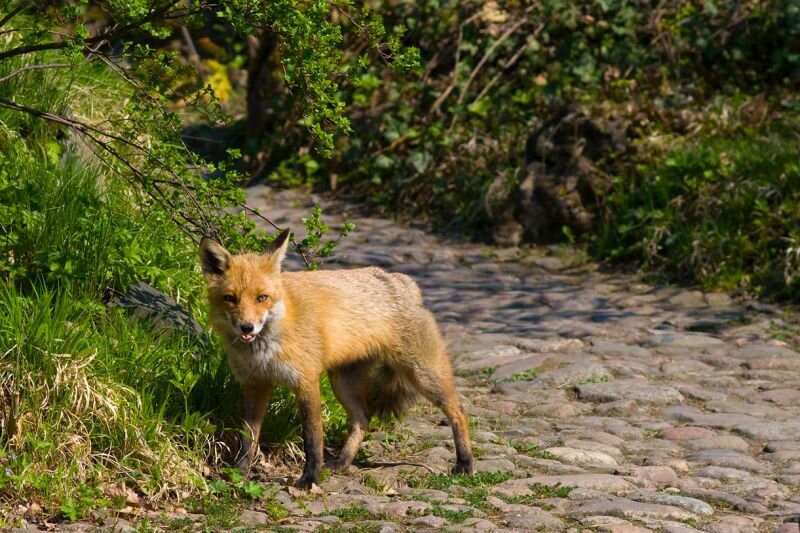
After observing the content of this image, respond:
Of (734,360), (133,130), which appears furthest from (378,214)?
(133,130)

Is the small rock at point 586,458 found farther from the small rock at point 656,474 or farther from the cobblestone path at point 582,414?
the small rock at point 656,474

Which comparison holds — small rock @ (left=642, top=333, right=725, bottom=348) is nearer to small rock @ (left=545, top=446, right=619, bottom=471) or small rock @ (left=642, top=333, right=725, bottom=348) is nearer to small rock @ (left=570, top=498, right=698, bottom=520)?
small rock @ (left=545, top=446, right=619, bottom=471)

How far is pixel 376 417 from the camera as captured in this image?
23.2ft

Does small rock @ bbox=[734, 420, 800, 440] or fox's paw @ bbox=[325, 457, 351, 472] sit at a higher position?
small rock @ bbox=[734, 420, 800, 440]

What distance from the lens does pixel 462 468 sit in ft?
21.1

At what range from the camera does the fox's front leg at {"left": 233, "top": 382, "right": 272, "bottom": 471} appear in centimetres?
611

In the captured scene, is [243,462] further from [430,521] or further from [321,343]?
[430,521]

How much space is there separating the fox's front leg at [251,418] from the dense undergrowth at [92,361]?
0.15 m

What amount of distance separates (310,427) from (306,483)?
300 millimetres

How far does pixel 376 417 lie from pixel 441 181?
687cm

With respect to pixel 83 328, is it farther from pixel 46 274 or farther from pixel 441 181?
pixel 441 181

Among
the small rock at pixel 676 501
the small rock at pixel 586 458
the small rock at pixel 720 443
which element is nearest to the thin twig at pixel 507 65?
the small rock at pixel 720 443

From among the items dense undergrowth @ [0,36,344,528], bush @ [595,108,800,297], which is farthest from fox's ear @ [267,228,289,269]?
Result: bush @ [595,108,800,297]

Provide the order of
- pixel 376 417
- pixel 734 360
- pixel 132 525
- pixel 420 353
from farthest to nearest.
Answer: pixel 734 360
pixel 376 417
pixel 420 353
pixel 132 525
